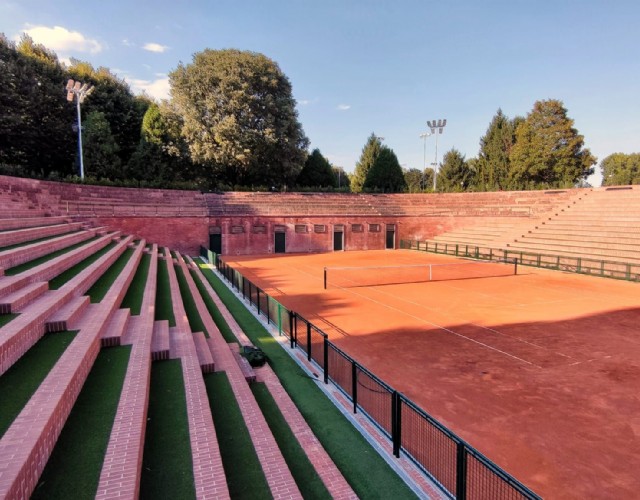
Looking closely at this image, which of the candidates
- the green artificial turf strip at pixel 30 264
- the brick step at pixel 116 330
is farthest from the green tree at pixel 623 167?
the brick step at pixel 116 330

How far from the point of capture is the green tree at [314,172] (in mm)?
59219

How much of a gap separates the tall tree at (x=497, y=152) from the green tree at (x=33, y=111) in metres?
59.1

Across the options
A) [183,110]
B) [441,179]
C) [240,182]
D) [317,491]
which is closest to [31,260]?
[317,491]

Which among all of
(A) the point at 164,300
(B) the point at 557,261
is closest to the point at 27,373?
(A) the point at 164,300

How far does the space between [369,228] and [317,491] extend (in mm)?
41806

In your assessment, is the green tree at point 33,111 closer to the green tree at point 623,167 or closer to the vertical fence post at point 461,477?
the vertical fence post at point 461,477

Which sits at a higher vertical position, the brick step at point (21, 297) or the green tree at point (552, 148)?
the green tree at point (552, 148)

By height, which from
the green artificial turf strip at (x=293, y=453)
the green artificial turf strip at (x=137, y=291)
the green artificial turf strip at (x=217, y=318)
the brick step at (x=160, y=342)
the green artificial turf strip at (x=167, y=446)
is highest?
A: the green artificial turf strip at (x=137, y=291)

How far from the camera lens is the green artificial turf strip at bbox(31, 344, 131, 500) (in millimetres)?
4025

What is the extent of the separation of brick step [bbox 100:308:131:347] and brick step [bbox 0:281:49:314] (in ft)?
5.08

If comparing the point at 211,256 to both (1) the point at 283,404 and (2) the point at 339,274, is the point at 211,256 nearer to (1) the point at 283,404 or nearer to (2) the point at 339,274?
(2) the point at 339,274

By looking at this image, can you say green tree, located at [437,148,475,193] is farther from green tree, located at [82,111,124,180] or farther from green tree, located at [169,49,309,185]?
green tree, located at [82,111,124,180]

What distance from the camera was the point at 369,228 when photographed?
153 ft

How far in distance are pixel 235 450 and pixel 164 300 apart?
29.3 ft
